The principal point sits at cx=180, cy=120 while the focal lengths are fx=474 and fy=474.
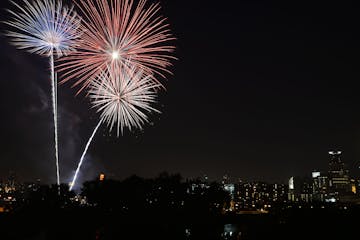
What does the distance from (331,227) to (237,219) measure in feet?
61.5

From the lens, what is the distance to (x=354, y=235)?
34562 millimetres

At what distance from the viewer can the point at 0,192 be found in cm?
12812

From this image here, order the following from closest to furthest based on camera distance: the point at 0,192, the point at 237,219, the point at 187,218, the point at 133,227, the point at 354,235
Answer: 1. the point at 354,235
2. the point at 133,227
3. the point at 187,218
4. the point at 237,219
5. the point at 0,192

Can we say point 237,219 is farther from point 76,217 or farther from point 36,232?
point 36,232

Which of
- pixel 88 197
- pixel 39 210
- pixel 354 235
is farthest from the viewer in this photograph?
pixel 88 197

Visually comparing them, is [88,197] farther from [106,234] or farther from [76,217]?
[106,234]

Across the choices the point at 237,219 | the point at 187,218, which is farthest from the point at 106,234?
the point at 237,219

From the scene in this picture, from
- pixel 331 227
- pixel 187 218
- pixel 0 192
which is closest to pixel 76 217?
pixel 187 218

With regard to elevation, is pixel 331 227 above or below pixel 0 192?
below

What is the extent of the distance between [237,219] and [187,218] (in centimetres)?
740

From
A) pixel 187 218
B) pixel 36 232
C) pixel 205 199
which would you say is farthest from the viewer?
pixel 205 199

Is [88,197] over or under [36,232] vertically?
over

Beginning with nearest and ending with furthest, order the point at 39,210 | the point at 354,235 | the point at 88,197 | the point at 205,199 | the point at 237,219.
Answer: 1. the point at 354,235
2. the point at 39,210
3. the point at 237,219
4. the point at 88,197
5. the point at 205,199

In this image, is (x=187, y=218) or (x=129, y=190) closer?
(x=187, y=218)
